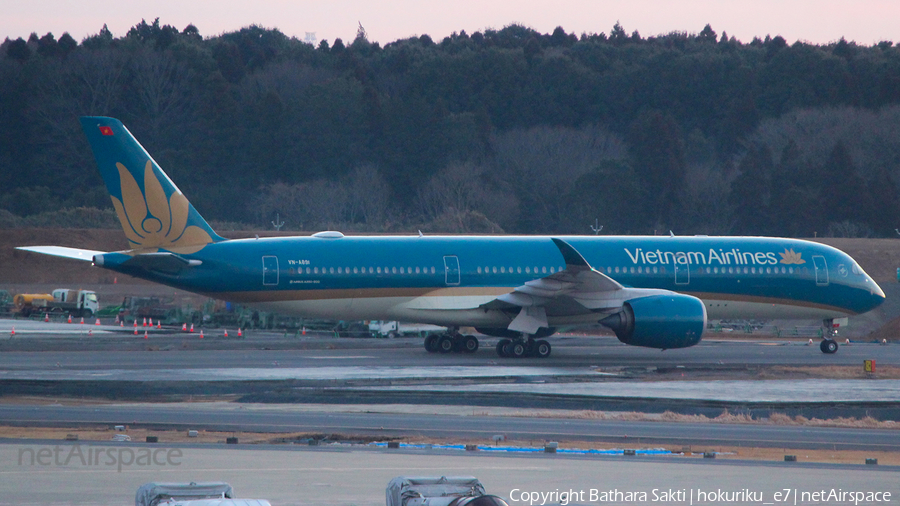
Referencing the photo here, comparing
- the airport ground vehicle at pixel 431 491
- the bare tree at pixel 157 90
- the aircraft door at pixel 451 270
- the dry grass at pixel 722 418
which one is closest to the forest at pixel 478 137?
the bare tree at pixel 157 90

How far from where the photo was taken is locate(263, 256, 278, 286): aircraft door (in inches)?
1111

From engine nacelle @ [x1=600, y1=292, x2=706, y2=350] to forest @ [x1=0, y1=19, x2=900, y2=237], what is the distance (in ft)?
145

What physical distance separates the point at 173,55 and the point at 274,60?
12.7 metres

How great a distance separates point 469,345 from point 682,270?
22.8 ft

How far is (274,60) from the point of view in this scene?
334ft

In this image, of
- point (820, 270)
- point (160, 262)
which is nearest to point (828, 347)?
point (820, 270)

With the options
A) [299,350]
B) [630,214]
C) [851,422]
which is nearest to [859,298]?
[851,422]

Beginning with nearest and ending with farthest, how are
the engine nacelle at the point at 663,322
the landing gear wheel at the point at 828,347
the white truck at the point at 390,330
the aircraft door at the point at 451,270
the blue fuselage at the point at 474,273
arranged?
1. the engine nacelle at the point at 663,322
2. the blue fuselage at the point at 474,273
3. the aircraft door at the point at 451,270
4. the landing gear wheel at the point at 828,347
5. the white truck at the point at 390,330

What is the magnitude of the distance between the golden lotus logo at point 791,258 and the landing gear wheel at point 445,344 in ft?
35.8

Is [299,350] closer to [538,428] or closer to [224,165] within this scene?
[538,428]

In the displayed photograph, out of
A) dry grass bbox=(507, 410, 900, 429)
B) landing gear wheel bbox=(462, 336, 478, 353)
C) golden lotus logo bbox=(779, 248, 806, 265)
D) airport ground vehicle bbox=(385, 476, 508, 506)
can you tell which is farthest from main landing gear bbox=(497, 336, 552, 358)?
airport ground vehicle bbox=(385, 476, 508, 506)

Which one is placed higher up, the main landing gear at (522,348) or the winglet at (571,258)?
the winglet at (571,258)

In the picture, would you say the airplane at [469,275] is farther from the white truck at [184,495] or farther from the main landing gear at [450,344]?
the white truck at [184,495]

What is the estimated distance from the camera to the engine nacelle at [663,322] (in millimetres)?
27125
